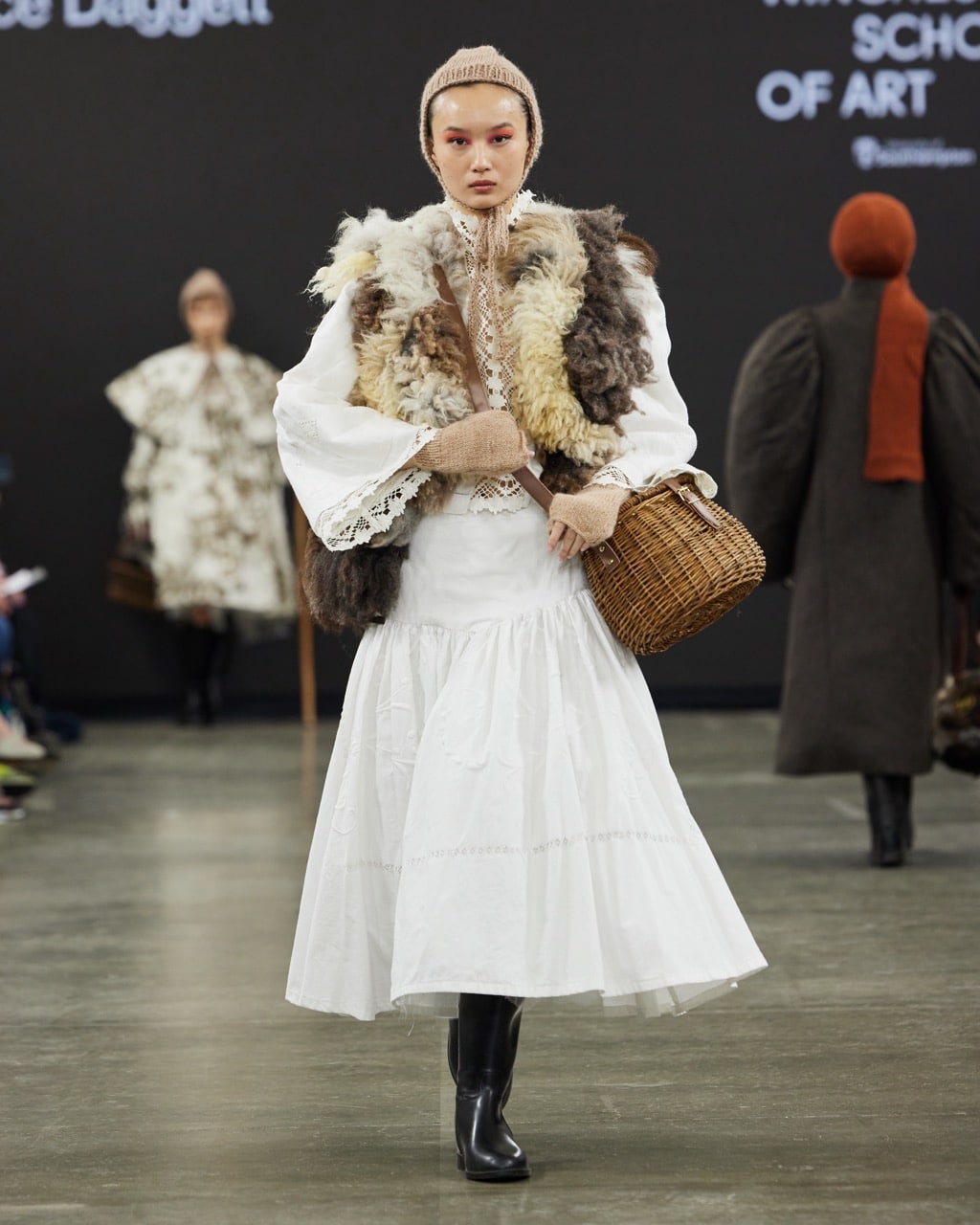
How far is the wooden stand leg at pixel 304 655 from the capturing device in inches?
332

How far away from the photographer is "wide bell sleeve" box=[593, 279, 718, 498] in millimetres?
2521

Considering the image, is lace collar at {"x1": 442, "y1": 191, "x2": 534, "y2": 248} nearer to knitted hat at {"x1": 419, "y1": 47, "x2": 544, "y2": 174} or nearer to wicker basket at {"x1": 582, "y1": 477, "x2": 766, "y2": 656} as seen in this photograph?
knitted hat at {"x1": 419, "y1": 47, "x2": 544, "y2": 174}

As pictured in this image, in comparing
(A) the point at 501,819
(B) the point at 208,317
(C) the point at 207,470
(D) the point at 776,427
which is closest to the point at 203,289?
(B) the point at 208,317

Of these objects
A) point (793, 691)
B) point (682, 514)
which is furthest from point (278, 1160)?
point (793, 691)

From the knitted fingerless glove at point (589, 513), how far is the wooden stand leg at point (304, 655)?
588 centimetres

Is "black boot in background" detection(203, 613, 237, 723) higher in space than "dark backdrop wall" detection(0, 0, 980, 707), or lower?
lower

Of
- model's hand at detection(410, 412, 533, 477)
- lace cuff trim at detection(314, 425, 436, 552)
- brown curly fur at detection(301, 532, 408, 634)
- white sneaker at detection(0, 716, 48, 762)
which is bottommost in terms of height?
white sneaker at detection(0, 716, 48, 762)

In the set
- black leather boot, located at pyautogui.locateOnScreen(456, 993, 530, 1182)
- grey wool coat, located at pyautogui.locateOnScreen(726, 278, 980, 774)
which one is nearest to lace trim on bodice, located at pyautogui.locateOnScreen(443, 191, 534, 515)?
black leather boot, located at pyautogui.locateOnScreen(456, 993, 530, 1182)

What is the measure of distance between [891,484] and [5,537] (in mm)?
5078


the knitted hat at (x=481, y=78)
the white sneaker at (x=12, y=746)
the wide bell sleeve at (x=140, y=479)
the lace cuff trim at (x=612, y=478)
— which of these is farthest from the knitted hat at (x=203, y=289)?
the lace cuff trim at (x=612, y=478)

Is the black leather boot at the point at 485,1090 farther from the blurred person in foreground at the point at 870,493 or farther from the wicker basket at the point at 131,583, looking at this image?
the wicker basket at the point at 131,583

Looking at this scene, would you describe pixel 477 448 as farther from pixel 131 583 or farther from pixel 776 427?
pixel 131 583

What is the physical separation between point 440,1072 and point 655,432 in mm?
1050

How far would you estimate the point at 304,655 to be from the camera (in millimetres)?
8547
